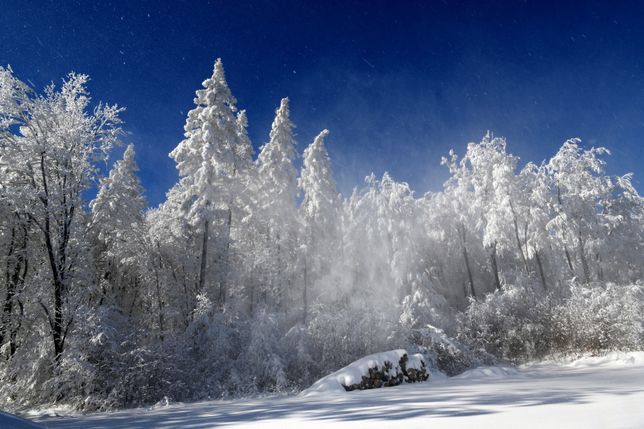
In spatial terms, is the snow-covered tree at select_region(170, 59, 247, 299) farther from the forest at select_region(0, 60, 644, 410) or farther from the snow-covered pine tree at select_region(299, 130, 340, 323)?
the snow-covered pine tree at select_region(299, 130, 340, 323)

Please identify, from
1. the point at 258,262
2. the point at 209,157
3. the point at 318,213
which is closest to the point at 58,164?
the point at 209,157

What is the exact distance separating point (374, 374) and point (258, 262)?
14.6 metres

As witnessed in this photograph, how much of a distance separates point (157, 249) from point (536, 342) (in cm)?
2227

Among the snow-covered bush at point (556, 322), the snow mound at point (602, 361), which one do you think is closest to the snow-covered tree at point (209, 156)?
the snow-covered bush at point (556, 322)

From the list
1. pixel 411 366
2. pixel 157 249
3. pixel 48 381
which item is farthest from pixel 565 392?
pixel 157 249

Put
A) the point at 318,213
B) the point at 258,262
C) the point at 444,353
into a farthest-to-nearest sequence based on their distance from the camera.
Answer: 1. the point at 318,213
2. the point at 258,262
3. the point at 444,353

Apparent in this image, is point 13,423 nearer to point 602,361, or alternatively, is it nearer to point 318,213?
point 602,361

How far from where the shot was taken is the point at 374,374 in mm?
11602

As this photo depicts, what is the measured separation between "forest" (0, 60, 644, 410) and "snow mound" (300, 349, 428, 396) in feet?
8.75

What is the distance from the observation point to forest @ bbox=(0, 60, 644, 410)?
43.6 ft

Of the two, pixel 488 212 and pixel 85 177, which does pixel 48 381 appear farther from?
pixel 488 212

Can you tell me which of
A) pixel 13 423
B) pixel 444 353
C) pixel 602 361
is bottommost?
pixel 602 361

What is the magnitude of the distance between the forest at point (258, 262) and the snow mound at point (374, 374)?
267cm

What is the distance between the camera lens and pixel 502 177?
27078 millimetres
